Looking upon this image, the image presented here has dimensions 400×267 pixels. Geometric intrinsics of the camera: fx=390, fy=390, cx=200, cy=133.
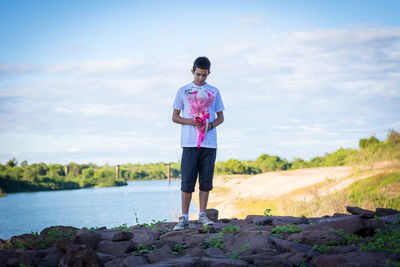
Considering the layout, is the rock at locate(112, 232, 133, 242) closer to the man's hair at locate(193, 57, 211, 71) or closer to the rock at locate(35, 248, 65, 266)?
the rock at locate(35, 248, 65, 266)

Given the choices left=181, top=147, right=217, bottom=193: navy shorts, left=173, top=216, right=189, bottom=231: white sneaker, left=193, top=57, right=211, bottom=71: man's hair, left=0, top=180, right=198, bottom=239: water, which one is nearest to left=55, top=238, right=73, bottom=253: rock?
left=173, top=216, right=189, bottom=231: white sneaker

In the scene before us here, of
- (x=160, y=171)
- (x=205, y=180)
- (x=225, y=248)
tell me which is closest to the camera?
(x=225, y=248)

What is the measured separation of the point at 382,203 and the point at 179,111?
9.41 meters

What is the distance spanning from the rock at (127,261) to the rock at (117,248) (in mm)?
282

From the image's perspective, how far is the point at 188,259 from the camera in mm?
2986

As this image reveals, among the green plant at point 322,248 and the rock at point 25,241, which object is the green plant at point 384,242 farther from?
the rock at point 25,241

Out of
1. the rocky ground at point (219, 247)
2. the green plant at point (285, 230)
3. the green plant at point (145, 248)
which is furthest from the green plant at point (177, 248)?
the green plant at point (285, 230)

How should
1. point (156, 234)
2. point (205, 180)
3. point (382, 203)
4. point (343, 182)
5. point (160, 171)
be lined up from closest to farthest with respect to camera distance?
point (156, 234)
point (205, 180)
point (382, 203)
point (343, 182)
point (160, 171)

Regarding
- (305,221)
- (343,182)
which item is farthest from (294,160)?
(305,221)

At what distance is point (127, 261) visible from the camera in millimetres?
2980

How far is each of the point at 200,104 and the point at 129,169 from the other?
6479 cm

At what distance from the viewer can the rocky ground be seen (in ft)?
9.62

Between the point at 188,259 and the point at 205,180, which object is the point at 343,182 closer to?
the point at 205,180

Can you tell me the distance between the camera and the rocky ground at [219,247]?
2.93m
